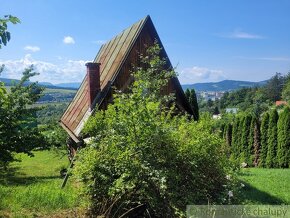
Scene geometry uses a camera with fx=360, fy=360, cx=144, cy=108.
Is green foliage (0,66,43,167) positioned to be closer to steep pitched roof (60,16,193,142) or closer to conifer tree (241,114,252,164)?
steep pitched roof (60,16,193,142)

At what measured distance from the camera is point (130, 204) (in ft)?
22.1

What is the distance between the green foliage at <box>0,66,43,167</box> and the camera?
12023 millimetres

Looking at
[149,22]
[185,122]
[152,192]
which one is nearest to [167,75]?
[149,22]

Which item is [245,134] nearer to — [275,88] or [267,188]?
[267,188]

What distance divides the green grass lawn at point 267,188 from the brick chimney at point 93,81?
17.6ft

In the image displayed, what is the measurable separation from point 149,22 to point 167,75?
8.81 ft

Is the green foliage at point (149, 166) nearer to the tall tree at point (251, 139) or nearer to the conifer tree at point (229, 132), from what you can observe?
the tall tree at point (251, 139)

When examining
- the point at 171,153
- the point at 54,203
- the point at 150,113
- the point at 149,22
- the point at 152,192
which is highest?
the point at 149,22

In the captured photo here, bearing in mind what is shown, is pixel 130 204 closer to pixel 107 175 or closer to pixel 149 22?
pixel 107 175

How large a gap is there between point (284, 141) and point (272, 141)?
891 millimetres

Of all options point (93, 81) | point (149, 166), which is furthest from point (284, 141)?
point (149, 166)

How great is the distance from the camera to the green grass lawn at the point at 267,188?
10016mm

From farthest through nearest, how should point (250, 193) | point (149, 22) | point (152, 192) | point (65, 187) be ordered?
point (149, 22)
point (250, 193)
point (65, 187)
point (152, 192)

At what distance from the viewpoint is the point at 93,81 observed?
39.9 ft
